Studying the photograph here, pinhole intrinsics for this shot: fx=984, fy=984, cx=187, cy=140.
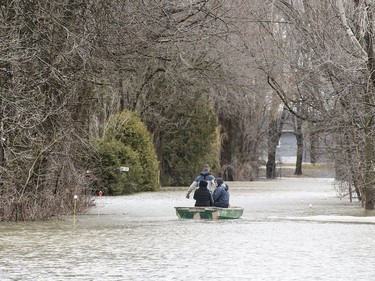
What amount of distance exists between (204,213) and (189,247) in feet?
29.1

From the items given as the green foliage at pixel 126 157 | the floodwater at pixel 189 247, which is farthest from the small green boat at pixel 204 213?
the green foliage at pixel 126 157

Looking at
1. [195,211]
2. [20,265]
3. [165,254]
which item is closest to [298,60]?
[195,211]

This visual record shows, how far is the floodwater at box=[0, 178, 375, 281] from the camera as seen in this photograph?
15.0 meters

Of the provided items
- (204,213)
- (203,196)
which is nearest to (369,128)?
(203,196)

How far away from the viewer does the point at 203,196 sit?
96.1ft

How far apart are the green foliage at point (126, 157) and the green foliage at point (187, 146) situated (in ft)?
20.0

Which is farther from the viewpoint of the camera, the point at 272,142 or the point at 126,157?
the point at 272,142

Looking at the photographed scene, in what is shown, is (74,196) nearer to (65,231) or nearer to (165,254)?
(65,231)

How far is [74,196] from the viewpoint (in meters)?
28.2

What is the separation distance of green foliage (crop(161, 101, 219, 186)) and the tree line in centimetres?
755

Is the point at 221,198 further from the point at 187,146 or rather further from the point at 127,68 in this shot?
the point at 187,146

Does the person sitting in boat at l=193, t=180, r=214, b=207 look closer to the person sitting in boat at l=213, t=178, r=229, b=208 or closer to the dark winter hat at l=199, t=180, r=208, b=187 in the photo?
the dark winter hat at l=199, t=180, r=208, b=187

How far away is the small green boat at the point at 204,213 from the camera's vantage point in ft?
91.4

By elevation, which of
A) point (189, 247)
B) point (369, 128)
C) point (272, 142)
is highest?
point (272, 142)
